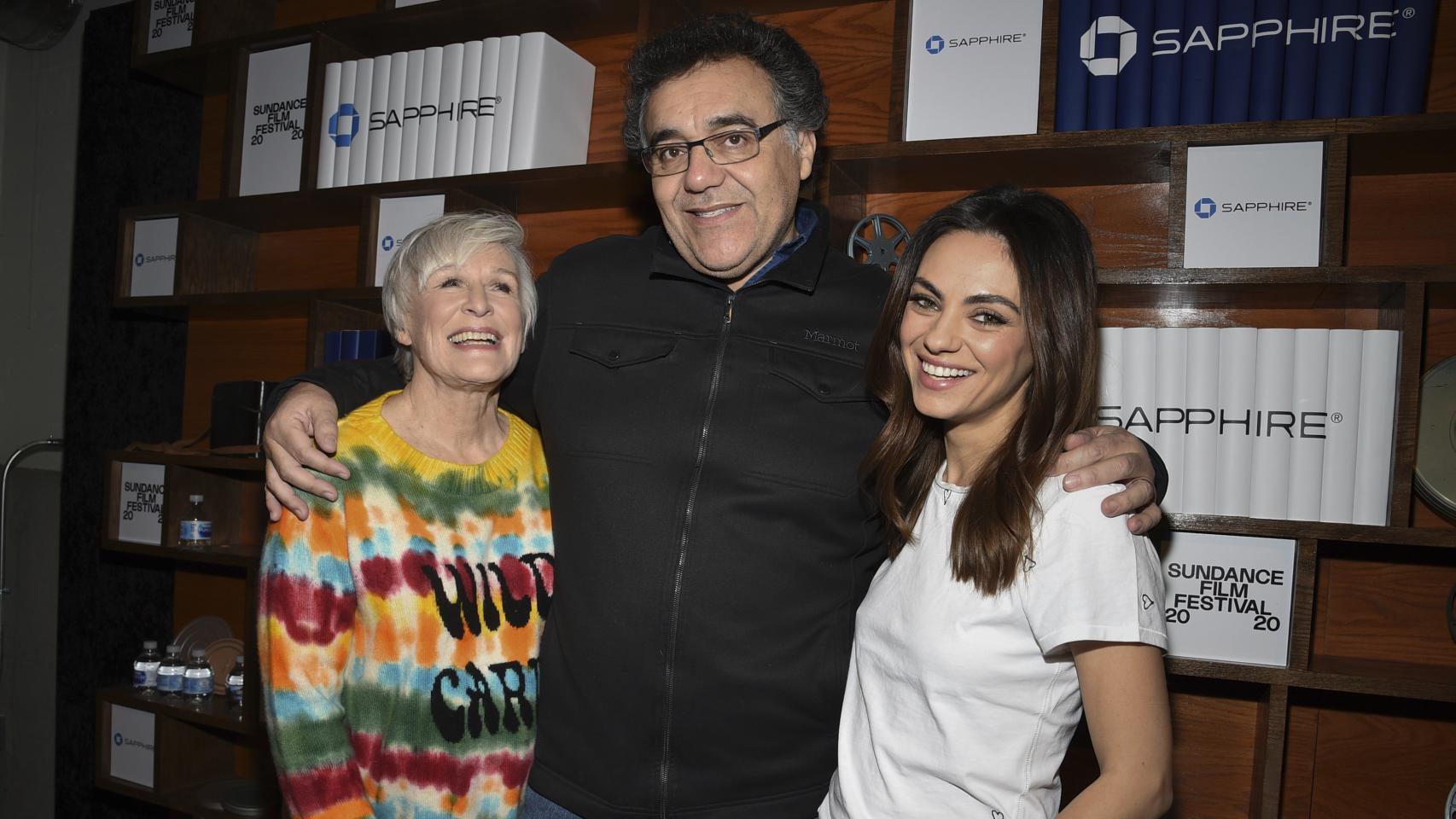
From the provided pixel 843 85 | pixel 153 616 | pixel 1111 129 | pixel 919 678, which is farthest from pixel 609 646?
pixel 153 616

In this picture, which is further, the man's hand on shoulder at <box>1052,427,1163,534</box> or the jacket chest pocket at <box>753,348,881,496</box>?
the jacket chest pocket at <box>753,348,881,496</box>

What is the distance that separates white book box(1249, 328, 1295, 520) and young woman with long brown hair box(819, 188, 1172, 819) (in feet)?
3.11

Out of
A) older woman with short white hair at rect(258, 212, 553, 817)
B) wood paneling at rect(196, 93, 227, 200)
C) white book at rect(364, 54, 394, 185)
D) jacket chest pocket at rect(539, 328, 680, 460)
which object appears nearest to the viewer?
older woman with short white hair at rect(258, 212, 553, 817)

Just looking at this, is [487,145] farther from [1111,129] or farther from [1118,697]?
[1118,697]

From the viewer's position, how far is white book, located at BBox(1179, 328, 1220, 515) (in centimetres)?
204

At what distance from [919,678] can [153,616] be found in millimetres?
3359

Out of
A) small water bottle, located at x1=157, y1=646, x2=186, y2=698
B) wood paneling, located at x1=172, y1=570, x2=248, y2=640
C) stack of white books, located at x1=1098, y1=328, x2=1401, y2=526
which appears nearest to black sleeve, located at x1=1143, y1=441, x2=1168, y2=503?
stack of white books, located at x1=1098, y1=328, x2=1401, y2=526

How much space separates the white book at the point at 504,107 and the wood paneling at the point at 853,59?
724 mm

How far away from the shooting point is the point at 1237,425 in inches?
79.7

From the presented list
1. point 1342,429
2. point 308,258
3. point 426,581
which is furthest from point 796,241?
point 308,258

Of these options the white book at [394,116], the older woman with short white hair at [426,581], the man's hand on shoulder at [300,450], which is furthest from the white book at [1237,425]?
the white book at [394,116]

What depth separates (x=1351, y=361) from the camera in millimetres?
1962

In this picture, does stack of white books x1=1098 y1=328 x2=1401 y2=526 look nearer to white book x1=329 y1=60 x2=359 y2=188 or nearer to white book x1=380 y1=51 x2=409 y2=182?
white book x1=380 y1=51 x2=409 y2=182

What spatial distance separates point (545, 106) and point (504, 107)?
12 cm
